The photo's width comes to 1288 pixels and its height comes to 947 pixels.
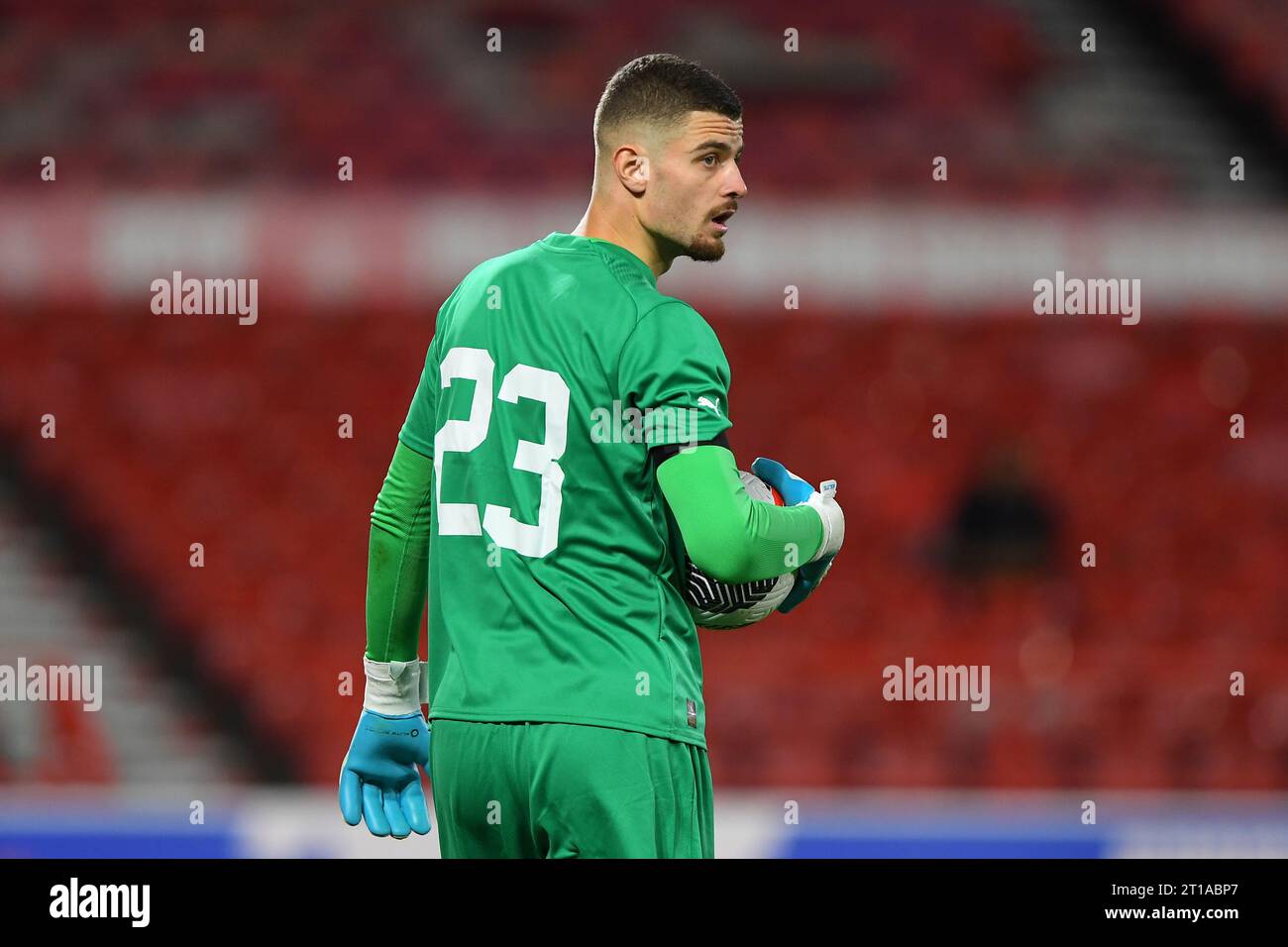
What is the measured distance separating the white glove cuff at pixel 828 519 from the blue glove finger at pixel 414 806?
31.2 inches

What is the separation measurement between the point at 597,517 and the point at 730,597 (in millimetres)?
260

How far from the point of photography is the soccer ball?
261 centimetres

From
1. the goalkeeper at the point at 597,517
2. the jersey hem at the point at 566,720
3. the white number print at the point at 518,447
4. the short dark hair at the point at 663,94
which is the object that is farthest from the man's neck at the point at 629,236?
the jersey hem at the point at 566,720

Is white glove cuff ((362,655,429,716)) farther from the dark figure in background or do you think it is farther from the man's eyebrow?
the dark figure in background

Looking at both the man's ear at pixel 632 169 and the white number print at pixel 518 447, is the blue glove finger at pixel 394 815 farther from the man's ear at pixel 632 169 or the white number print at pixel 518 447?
the man's ear at pixel 632 169

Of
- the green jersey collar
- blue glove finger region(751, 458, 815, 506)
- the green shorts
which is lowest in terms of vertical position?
the green shorts

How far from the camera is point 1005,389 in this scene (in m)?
9.12

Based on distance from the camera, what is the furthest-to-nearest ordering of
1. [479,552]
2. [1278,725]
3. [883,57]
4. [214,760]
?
[883,57], [214,760], [1278,725], [479,552]

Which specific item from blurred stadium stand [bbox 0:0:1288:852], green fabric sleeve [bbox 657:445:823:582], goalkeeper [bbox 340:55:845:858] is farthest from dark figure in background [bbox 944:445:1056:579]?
green fabric sleeve [bbox 657:445:823:582]

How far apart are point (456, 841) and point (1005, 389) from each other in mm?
6966

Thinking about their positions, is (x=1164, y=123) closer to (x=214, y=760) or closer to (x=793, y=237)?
(x=793, y=237)

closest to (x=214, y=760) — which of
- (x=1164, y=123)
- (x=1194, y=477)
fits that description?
(x=1194, y=477)

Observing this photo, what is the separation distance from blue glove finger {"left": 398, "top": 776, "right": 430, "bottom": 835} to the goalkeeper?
10.0 inches

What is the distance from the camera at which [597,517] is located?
2521 millimetres
